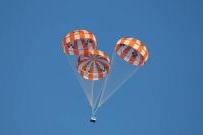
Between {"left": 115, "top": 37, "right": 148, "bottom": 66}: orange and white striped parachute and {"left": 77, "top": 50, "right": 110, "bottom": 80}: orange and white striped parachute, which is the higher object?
{"left": 115, "top": 37, "right": 148, "bottom": 66}: orange and white striped parachute

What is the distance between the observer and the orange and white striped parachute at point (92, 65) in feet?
131

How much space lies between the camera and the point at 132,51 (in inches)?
1602

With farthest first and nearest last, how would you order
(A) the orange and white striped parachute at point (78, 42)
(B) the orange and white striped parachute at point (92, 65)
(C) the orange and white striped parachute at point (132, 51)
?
(B) the orange and white striped parachute at point (92, 65) → (A) the orange and white striped parachute at point (78, 42) → (C) the orange and white striped parachute at point (132, 51)

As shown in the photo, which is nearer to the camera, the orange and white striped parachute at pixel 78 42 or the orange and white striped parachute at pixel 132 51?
the orange and white striped parachute at pixel 132 51

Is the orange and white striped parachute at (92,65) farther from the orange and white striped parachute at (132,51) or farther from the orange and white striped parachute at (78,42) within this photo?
the orange and white striped parachute at (132,51)

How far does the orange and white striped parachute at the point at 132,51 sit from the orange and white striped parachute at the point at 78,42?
5.25 ft

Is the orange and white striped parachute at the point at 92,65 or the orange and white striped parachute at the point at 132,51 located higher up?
the orange and white striped parachute at the point at 132,51

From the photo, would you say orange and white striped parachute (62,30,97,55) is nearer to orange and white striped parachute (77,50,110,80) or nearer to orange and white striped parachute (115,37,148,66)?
orange and white striped parachute (77,50,110,80)

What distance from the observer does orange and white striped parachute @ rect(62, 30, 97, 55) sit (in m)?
39.7

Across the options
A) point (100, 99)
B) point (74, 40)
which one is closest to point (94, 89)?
point (100, 99)

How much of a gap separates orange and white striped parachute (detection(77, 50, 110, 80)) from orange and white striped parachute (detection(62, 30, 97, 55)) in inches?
14.3

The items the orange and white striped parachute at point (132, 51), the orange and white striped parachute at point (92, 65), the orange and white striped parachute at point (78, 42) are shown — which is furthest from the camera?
the orange and white striped parachute at point (92, 65)

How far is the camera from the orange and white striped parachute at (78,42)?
39.7 metres

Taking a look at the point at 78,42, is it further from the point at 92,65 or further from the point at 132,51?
the point at 132,51
